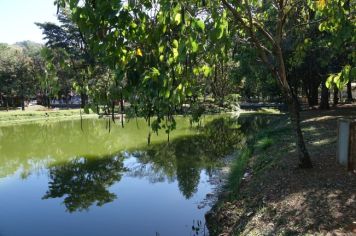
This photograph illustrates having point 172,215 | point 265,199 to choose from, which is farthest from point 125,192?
point 265,199

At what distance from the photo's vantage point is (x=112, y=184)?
17.6 meters

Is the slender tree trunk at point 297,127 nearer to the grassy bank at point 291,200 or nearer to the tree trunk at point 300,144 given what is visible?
the tree trunk at point 300,144

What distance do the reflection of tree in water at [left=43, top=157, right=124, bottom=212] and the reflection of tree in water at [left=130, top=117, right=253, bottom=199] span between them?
144 centimetres

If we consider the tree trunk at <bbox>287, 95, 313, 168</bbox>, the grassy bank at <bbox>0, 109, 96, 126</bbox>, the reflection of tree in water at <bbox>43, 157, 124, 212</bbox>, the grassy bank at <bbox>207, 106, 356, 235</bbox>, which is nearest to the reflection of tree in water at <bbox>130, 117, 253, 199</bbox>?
the reflection of tree in water at <bbox>43, 157, 124, 212</bbox>

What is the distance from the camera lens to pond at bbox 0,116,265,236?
41.4 feet

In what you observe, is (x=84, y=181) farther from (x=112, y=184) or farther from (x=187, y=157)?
(x=187, y=157)

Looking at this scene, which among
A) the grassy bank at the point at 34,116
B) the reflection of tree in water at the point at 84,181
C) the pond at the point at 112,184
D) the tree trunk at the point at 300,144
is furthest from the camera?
the grassy bank at the point at 34,116

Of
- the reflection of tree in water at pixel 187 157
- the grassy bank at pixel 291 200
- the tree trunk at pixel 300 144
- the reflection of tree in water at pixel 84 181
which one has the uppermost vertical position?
the tree trunk at pixel 300 144

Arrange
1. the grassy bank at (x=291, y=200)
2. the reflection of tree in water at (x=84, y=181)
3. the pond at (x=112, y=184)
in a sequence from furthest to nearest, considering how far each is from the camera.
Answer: the reflection of tree in water at (x=84, y=181) → the pond at (x=112, y=184) → the grassy bank at (x=291, y=200)

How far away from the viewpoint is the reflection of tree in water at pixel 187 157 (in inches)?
704

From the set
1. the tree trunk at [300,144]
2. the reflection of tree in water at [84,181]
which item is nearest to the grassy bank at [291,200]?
the tree trunk at [300,144]

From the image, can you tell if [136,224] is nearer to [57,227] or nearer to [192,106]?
[57,227]

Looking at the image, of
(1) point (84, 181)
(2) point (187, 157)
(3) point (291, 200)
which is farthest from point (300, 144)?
(2) point (187, 157)

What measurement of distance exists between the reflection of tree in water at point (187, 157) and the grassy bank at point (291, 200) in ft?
12.6
